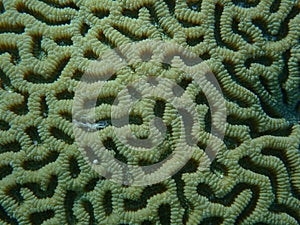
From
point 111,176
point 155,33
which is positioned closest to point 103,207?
point 111,176

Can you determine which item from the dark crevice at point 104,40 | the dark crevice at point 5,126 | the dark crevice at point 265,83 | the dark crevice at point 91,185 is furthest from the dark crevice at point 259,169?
the dark crevice at point 5,126

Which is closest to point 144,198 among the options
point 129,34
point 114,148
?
point 114,148

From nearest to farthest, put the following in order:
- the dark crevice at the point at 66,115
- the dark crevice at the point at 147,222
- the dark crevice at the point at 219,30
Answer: the dark crevice at the point at 147,222 < the dark crevice at the point at 66,115 < the dark crevice at the point at 219,30

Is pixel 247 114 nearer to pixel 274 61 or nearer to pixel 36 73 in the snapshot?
pixel 274 61

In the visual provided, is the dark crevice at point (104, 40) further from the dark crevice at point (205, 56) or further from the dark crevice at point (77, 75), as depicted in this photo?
the dark crevice at point (205, 56)

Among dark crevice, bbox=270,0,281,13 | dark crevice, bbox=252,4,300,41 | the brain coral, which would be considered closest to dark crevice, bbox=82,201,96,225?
the brain coral

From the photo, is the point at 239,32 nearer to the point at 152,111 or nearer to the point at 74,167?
the point at 152,111

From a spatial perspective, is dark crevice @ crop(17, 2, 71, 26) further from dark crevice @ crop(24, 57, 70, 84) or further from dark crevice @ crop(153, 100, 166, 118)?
dark crevice @ crop(153, 100, 166, 118)
